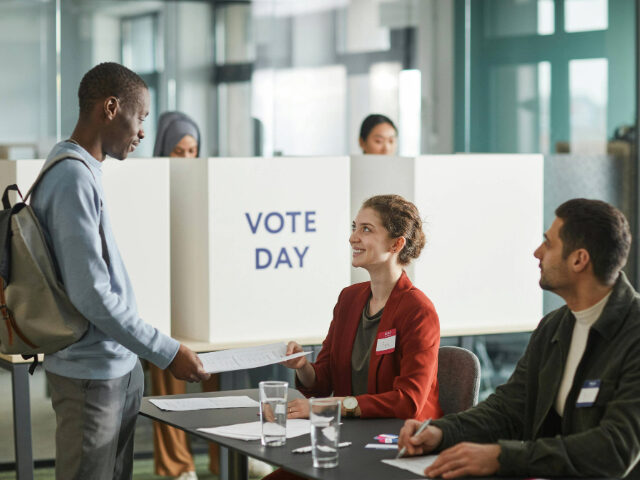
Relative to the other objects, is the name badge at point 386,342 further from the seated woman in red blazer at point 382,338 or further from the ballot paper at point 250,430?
the ballot paper at point 250,430

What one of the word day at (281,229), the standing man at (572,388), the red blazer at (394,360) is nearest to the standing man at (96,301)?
the red blazer at (394,360)

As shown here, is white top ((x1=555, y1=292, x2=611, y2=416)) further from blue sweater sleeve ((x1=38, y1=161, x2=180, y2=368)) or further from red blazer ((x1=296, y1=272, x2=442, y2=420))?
blue sweater sleeve ((x1=38, y1=161, x2=180, y2=368))

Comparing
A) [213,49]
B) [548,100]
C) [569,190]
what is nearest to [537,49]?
[548,100]

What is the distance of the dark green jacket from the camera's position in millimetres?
1965

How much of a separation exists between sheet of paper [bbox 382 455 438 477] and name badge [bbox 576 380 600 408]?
1.06 feet

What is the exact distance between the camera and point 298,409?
2.51 meters

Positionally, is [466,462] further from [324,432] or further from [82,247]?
[82,247]

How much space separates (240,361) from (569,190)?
3.56 metres

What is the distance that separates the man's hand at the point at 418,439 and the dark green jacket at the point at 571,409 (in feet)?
0.10

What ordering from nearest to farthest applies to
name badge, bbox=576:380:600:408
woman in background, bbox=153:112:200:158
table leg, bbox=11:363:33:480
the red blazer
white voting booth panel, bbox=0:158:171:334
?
name badge, bbox=576:380:600:408
the red blazer
table leg, bbox=11:363:33:480
white voting booth panel, bbox=0:158:171:334
woman in background, bbox=153:112:200:158

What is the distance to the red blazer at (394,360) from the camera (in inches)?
101

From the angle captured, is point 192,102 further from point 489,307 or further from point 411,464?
point 411,464

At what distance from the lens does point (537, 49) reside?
6508 mm

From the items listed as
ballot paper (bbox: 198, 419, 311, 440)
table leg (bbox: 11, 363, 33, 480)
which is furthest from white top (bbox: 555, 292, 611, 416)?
table leg (bbox: 11, 363, 33, 480)
